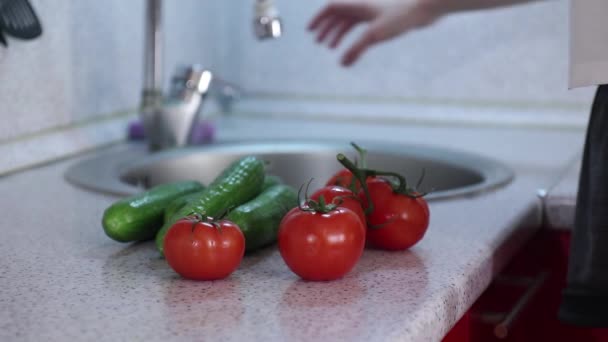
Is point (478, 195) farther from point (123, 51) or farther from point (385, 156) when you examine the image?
point (123, 51)

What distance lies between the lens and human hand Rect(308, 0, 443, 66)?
1.46 metres

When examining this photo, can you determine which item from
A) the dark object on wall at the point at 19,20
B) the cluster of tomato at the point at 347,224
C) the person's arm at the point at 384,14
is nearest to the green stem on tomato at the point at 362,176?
the cluster of tomato at the point at 347,224

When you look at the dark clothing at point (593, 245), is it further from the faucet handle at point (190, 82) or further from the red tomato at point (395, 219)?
the faucet handle at point (190, 82)

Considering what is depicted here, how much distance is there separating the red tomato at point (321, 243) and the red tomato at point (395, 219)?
0.10 m

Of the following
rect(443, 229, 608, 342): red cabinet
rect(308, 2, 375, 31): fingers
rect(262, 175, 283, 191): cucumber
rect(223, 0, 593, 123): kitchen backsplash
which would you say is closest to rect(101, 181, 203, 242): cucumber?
rect(262, 175, 283, 191): cucumber

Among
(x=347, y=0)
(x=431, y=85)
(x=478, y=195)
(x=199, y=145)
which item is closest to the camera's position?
(x=478, y=195)

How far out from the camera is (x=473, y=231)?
107 centimetres

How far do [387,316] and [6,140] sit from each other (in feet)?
2.80

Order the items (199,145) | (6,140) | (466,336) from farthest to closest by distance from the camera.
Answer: (199,145) < (6,140) < (466,336)

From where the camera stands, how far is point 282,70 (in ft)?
7.03

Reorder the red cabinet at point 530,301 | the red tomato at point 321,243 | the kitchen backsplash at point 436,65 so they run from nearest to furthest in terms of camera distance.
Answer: the red tomato at point 321,243 → the red cabinet at point 530,301 → the kitchen backsplash at point 436,65

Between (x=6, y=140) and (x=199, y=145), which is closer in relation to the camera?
(x=6, y=140)

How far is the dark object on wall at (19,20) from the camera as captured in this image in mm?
1283

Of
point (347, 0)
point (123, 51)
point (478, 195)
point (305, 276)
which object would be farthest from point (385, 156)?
point (305, 276)
